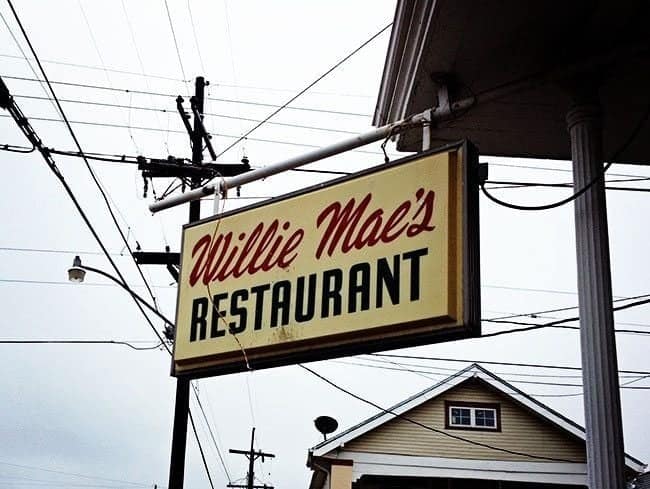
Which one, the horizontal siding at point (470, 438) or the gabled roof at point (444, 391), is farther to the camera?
the horizontal siding at point (470, 438)

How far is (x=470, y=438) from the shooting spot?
2159 centimetres

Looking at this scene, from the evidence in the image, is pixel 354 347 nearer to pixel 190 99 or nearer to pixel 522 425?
pixel 190 99

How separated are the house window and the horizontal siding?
12cm

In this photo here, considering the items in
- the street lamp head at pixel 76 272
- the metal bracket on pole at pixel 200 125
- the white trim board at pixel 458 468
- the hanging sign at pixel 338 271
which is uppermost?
the metal bracket on pole at pixel 200 125

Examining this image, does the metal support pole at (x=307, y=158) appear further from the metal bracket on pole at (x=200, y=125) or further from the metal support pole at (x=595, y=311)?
the metal bracket on pole at (x=200, y=125)

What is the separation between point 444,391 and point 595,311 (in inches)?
657

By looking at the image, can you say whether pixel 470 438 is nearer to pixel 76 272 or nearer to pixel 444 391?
pixel 444 391

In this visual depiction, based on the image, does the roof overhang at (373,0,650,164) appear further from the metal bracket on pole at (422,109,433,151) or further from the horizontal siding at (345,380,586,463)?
the horizontal siding at (345,380,586,463)

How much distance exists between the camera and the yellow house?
69.1 ft

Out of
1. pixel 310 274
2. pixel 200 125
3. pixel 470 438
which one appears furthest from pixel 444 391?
pixel 310 274

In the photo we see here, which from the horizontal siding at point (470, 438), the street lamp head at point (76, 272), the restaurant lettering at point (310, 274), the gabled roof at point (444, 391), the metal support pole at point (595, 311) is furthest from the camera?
the horizontal siding at point (470, 438)

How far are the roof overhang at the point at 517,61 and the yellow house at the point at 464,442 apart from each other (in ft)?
50.3

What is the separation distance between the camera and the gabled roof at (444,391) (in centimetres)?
2098

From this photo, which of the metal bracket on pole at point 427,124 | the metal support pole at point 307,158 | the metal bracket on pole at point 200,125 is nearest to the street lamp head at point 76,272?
the metal bracket on pole at point 200,125
